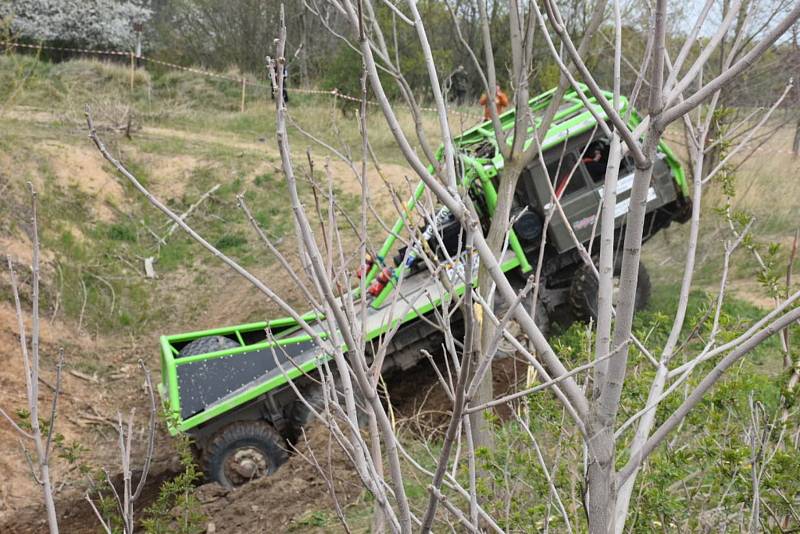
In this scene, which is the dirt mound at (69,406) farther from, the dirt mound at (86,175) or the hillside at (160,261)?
the dirt mound at (86,175)

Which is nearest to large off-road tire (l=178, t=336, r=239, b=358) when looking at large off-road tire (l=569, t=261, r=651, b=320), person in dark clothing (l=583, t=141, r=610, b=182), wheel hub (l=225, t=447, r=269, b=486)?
wheel hub (l=225, t=447, r=269, b=486)

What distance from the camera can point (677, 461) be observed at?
8.35 feet

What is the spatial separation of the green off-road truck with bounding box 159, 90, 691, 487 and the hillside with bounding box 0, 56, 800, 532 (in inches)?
14.2

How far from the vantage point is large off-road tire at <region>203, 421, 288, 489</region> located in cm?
688

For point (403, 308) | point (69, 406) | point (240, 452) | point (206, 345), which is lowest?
point (240, 452)

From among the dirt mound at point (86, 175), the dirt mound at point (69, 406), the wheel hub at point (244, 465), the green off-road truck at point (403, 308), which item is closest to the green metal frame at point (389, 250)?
the green off-road truck at point (403, 308)

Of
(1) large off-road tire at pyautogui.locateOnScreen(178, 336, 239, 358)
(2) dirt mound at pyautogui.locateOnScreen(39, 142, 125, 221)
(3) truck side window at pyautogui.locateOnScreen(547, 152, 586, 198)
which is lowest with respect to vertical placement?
(1) large off-road tire at pyautogui.locateOnScreen(178, 336, 239, 358)

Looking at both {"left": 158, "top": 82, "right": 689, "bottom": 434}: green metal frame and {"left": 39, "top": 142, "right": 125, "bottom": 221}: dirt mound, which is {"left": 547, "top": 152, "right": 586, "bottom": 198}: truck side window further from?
{"left": 39, "top": 142, "right": 125, "bottom": 221}: dirt mound

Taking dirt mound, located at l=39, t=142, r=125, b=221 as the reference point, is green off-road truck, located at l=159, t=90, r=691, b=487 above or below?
below

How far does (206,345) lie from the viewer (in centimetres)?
765

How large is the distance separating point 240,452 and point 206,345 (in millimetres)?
1191

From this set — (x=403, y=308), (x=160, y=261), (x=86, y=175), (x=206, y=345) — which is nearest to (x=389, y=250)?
(x=403, y=308)

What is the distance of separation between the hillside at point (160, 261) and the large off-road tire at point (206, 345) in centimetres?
112

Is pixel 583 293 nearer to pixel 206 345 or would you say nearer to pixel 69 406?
pixel 206 345
